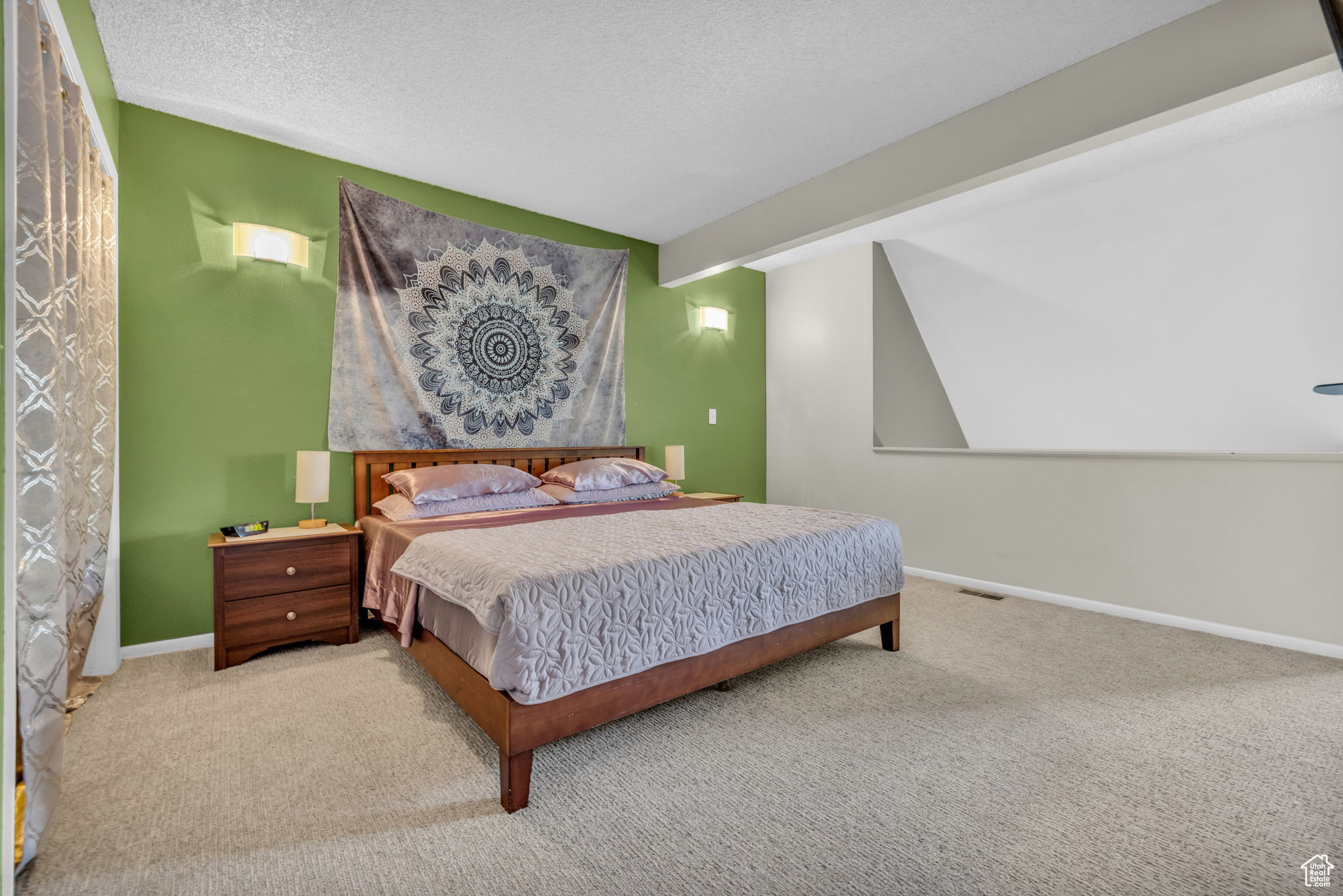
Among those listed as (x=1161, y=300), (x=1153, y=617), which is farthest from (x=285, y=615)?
(x=1161, y=300)

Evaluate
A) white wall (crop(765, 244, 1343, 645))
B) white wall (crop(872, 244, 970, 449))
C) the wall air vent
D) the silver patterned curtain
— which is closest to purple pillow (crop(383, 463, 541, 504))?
the silver patterned curtain

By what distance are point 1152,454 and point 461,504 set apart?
12.3ft

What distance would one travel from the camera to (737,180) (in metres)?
3.46

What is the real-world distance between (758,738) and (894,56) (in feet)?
8.62

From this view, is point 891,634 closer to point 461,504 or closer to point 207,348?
point 461,504

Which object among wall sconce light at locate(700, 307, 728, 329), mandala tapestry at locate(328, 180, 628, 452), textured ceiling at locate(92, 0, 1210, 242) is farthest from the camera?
wall sconce light at locate(700, 307, 728, 329)

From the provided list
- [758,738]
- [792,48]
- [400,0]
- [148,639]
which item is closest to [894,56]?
[792,48]

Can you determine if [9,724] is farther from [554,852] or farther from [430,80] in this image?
[430,80]

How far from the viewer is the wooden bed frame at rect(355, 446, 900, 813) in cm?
164

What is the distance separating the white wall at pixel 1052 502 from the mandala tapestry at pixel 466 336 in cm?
166

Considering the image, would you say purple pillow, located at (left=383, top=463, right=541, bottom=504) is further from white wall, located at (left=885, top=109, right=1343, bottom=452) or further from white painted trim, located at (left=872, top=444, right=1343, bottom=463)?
white wall, located at (left=885, top=109, right=1343, bottom=452)

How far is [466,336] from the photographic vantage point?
3.60 metres

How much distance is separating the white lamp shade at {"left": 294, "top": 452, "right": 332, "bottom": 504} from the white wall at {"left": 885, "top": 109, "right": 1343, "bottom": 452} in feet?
13.3

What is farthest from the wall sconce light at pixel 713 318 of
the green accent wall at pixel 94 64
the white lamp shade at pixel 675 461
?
the green accent wall at pixel 94 64
